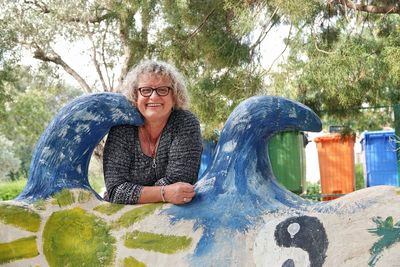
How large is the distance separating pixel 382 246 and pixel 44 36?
23.7 ft

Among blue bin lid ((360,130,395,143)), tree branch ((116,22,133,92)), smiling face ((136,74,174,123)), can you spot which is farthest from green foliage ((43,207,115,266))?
blue bin lid ((360,130,395,143))

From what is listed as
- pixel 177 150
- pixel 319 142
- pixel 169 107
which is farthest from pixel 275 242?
pixel 319 142

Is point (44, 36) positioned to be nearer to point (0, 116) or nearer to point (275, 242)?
point (0, 116)

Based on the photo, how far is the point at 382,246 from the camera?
166cm

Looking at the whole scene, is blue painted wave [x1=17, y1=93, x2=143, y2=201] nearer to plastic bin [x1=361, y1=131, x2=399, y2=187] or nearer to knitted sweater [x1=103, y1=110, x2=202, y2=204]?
knitted sweater [x1=103, y1=110, x2=202, y2=204]

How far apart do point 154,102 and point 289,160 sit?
16.7 ft

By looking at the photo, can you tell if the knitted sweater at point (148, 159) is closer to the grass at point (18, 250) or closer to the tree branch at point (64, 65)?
the grass at point (18, 250)

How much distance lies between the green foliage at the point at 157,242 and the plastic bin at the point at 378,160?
21.3ft

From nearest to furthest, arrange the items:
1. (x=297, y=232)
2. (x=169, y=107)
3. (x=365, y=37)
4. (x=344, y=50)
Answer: (x=297, y=232) → (x=169, y=107) → (x=344, y=50) → (x=365, y=37)

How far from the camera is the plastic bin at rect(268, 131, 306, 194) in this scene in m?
6.94

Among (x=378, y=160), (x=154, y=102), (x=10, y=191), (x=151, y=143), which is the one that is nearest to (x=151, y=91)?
(x=154, y=102)

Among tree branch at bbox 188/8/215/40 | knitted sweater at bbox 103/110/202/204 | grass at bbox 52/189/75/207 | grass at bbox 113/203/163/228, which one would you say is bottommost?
grass at bbox 113/203/163/228

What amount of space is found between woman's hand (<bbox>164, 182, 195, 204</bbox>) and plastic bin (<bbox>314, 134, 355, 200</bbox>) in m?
6.15

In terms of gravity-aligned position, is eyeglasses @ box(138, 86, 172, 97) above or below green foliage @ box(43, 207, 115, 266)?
above
